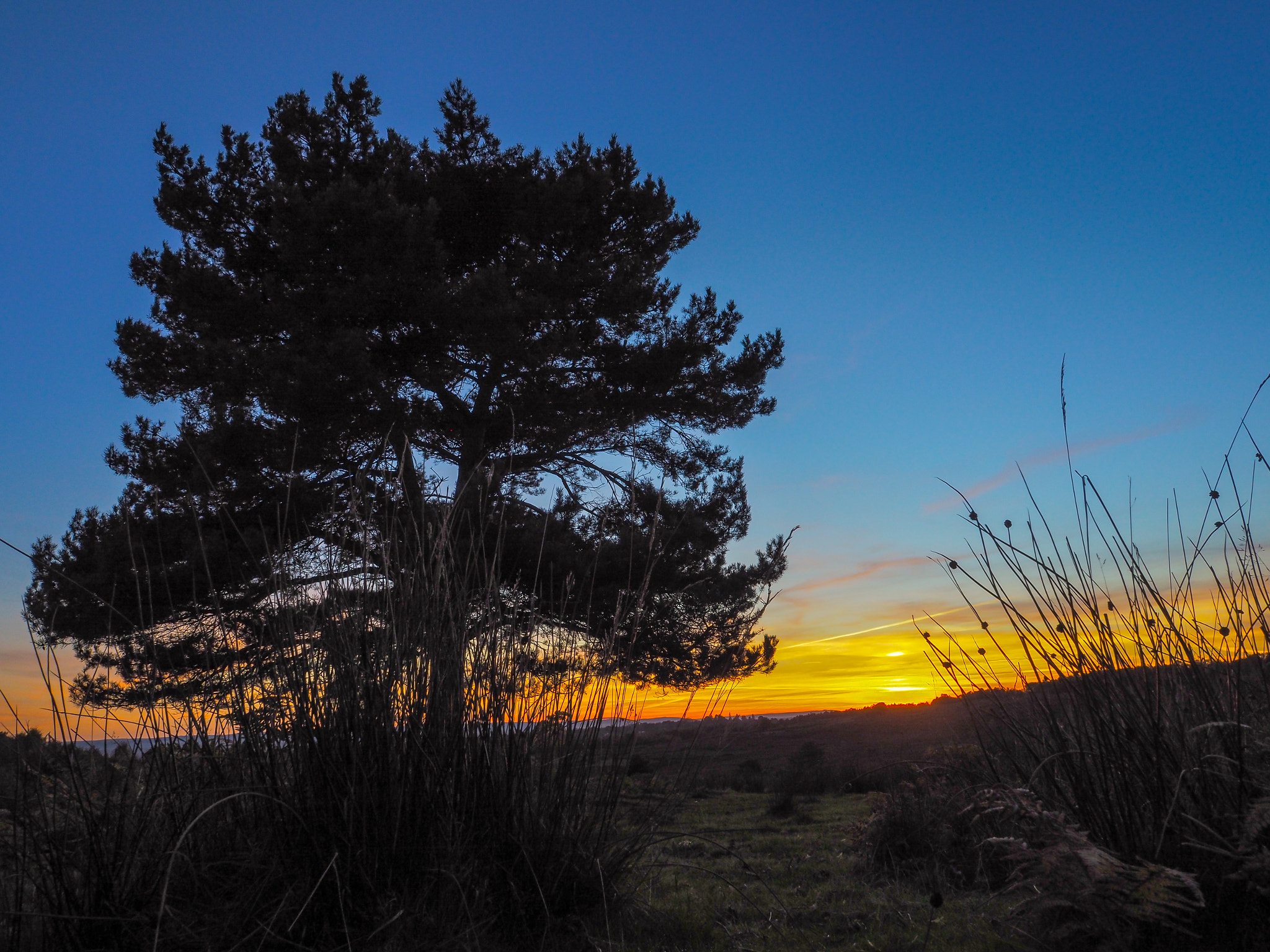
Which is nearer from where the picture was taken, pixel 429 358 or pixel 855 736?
pixel 429 358

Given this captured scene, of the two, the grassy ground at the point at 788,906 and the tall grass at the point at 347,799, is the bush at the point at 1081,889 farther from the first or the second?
the tall grass at the point at 347,799

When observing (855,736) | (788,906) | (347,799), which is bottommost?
(855,736)

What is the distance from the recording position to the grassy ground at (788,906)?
94.4 inches

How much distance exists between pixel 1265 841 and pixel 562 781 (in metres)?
1.84

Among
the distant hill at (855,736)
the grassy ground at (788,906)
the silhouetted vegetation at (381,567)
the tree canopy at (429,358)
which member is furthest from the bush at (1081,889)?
the tree canopy at (429,358)

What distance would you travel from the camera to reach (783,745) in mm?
15492

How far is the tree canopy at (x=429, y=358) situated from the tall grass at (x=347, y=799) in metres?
4.89

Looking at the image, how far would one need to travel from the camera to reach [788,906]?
10.2ft

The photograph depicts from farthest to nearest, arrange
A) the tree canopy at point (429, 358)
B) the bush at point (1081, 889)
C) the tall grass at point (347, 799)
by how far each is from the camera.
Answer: the tree canopy at point (429, 358) → the tall grass at point (347, 799) → the bush at point (1081, 889)

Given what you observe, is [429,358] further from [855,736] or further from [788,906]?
[855,736]

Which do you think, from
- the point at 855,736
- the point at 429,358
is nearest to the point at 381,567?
the point at 429,358

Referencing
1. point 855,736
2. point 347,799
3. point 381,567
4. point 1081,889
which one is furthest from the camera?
point 855,736

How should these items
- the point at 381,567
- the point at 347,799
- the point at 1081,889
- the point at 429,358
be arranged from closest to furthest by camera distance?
the point at 1081,889, the point at 347,799, the point at 381,567, the point at 429,358

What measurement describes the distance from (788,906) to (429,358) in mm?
7650
